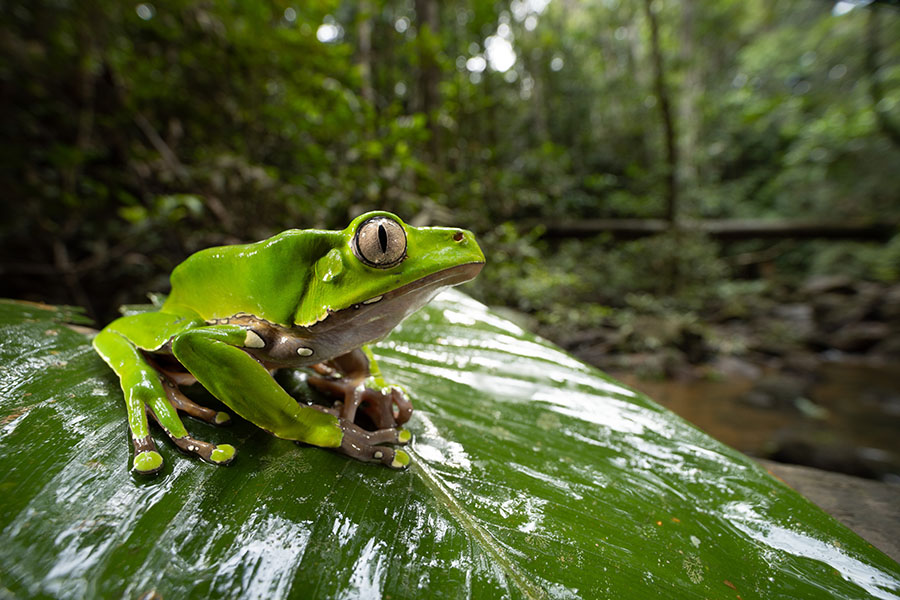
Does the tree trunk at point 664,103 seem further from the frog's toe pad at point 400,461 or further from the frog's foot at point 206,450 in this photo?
the frog's foot at point 206,450

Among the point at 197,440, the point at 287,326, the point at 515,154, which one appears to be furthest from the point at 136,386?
the point at 515,154

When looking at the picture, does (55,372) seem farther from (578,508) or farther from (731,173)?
(731,173)

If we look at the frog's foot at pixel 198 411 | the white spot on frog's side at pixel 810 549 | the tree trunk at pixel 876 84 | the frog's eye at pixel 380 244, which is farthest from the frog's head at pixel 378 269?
the tree trunk at pixel 876 84

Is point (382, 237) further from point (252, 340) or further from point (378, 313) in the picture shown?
point (252, 340)

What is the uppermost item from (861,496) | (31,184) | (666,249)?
(666,249)

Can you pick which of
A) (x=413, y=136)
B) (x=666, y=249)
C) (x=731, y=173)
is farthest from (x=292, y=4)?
(x=731, y=173)

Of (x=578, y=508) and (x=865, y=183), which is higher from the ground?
(x=865, y=183)
